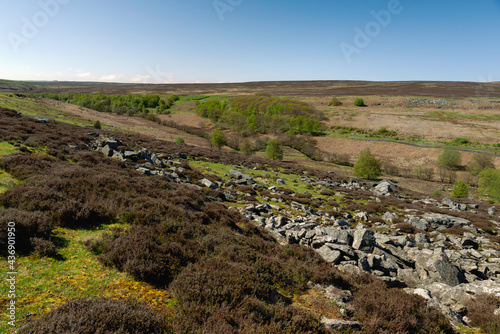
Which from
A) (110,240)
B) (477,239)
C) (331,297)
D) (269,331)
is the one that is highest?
(110,240)

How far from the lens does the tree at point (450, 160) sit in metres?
57.3

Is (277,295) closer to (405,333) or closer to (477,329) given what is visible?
(405,333)

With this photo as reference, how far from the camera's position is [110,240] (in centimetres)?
693

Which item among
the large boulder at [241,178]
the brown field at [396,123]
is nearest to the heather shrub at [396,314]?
the large boulder at [241,178]

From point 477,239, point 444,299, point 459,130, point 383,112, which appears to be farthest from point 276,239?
point 383,112

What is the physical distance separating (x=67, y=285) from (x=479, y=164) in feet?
252

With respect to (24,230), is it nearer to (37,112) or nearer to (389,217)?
(389,217)

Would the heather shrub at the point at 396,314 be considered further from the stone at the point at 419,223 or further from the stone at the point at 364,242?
the stone at the point at 419,223

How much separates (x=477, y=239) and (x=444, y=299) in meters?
15.2

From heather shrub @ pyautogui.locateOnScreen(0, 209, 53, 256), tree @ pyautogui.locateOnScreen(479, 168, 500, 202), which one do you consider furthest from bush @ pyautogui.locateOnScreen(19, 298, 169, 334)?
tree @ pyautogui.locateOnScreen(479, 168, 500, 202)

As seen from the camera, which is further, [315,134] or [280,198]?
[315,134]

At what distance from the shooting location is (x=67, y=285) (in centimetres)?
533

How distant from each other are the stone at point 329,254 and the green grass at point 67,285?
23.5ft

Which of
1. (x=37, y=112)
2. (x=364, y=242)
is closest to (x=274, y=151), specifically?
(x=364, y=242)
